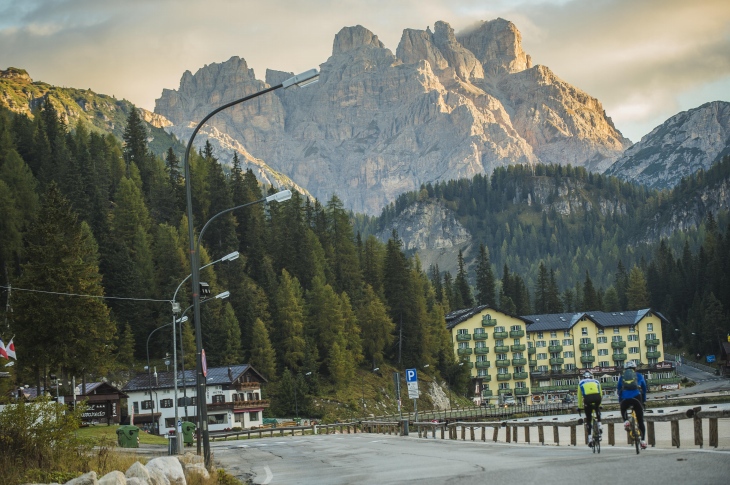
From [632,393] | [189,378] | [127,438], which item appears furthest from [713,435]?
[189,378]

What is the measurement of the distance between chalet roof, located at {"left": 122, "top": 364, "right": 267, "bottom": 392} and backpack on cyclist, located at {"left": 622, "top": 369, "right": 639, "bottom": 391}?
265ft

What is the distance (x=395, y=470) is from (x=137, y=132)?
158 metres

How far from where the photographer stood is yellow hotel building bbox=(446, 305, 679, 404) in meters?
167

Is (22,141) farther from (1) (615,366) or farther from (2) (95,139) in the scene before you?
(1) (615,366)

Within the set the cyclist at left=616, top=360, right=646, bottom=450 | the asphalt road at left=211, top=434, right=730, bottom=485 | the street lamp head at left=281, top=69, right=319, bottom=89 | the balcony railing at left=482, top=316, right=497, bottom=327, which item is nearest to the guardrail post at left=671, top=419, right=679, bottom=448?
the asphalt road at left=211, top=434, right=730, bottom=485

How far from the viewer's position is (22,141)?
148m

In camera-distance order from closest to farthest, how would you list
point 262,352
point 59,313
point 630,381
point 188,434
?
1. point 630,381
2. point 188,434
3. point 59,313
4. point 262,352

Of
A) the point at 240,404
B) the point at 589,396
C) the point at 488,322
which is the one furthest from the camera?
the point at 488,322

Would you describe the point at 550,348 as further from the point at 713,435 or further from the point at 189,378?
the point at 713,435

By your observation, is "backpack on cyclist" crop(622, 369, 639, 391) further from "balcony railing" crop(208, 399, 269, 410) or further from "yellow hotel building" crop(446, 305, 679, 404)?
"yellow hotel building" crop(446, 305, 679, 404)

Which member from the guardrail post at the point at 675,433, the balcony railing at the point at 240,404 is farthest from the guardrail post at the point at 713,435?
the balcony railing at the point at 240,404

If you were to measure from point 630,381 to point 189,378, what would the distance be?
87089mm

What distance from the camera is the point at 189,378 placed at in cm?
10481

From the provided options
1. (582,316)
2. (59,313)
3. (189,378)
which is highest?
(59,313)
